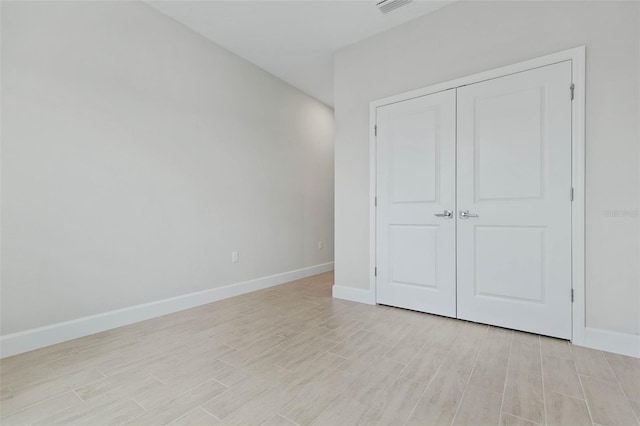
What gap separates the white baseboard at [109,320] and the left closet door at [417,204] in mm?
1760

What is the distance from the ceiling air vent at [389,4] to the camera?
2.72 meters

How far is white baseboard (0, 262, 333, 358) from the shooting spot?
2.07m

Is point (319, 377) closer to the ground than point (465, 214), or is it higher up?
closer to the ground

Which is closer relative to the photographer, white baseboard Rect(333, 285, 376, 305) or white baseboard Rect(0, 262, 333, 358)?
white baseboard Rect(0, 262, 333, 358)

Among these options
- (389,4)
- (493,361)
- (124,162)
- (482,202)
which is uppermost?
(389,4)

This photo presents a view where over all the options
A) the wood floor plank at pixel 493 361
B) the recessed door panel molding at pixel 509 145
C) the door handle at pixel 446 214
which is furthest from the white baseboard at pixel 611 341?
the door handle at pixel 446 214

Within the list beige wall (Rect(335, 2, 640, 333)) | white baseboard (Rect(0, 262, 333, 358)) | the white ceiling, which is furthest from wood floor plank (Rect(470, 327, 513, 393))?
the white ceiling

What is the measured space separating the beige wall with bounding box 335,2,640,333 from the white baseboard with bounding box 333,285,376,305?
1.78m

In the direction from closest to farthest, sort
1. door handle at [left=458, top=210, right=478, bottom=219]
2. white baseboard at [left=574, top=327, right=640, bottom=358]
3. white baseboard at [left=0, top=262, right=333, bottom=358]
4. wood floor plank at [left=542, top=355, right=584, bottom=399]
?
wood floor plank at [left=542, top=355, right=584, bottom=399]
white baseboard at [left=574, top=327, right=640, bottom=358]
white baseboard at [left=0, top=262, right=333, bottom=358]
door handle at [left=458, top=210, right=478, bottom=219]

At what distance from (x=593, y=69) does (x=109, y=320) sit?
167 inches

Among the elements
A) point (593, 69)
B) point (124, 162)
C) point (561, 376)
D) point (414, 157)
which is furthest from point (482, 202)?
point (124, 162)

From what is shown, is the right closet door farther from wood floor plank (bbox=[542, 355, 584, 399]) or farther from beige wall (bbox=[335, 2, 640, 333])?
wood floor plank (bbox=[542, 355, 584, 399])

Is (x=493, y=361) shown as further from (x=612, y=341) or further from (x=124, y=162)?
(x=124, y=162)

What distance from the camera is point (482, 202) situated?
256 centimetres
